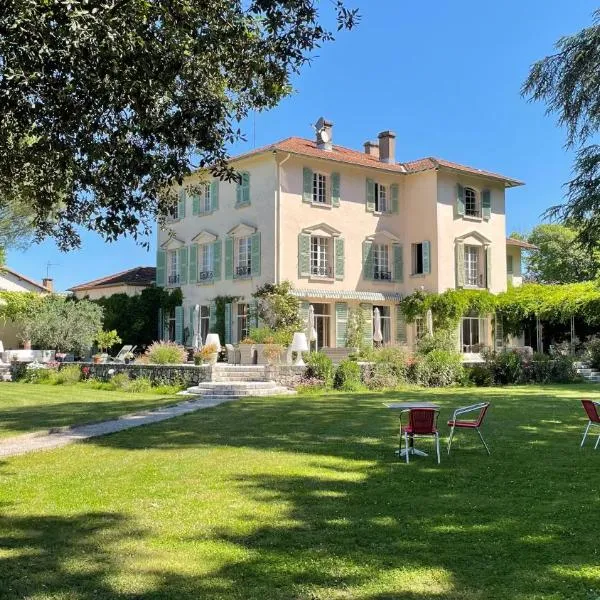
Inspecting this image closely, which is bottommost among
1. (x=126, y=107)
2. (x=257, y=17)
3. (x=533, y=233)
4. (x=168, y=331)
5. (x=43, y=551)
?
(x=43, y=551)

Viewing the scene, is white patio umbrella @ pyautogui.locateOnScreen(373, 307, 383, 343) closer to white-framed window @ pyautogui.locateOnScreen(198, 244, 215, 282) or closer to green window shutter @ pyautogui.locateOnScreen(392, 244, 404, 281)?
green window shutter @ pyautogui.locateOnScreen(392, 244, 404, 281)

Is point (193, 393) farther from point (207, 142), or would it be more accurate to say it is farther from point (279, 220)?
point (207, 142)

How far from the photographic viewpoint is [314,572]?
14.4ft

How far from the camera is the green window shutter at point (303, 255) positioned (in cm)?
2609

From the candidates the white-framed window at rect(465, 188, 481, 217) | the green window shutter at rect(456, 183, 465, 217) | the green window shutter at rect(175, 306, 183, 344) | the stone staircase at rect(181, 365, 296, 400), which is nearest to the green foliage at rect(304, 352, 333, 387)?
the stone staircase at rect(181, 365, 296, 400)

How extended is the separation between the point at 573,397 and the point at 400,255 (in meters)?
12.8

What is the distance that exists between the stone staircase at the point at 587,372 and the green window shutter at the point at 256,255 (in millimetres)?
12815

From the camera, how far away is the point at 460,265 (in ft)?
94.2

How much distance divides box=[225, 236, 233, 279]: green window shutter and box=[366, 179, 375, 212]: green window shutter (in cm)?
604

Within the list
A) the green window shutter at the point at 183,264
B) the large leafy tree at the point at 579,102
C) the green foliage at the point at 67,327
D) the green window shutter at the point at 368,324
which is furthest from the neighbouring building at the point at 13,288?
the large leafy tree at the point at 579,102

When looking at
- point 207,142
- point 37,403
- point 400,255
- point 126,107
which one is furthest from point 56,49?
point 400,255

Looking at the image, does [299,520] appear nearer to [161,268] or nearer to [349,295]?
[349,295]

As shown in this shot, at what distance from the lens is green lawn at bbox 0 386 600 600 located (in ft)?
13.8

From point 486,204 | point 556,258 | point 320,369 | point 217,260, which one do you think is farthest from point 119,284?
point 556,258
